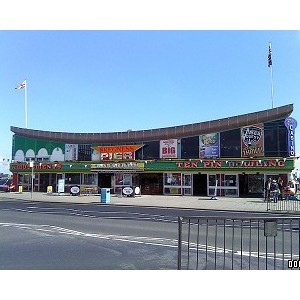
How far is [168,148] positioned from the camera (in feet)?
108

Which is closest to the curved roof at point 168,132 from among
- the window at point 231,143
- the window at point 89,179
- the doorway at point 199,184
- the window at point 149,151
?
the window at point 231,143

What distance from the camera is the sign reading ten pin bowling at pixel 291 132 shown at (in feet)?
90.8

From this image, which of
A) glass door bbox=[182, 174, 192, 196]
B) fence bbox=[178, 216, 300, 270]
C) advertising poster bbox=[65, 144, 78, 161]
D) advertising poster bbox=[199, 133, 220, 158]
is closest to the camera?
fence bbox=[178, 216, 300, 270]

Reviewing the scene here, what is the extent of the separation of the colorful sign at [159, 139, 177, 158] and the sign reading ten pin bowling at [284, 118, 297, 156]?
A: 10409 millimetres

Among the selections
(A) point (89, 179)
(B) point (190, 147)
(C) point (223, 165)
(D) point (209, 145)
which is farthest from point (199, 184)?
(A) point (89, 179)

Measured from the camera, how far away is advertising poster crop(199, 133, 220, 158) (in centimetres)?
3092

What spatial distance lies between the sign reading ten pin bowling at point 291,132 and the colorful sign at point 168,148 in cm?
1041

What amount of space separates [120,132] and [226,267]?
96.2 feet

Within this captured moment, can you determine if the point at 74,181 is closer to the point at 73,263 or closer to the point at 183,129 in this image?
the point at 183,129

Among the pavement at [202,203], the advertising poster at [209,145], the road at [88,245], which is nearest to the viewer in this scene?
the road at [88,245]

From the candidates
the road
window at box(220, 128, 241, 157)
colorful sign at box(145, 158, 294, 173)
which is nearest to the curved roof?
window at box(220, 128, 241, 157)

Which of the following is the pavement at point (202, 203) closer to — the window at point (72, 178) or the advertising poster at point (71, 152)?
the window at point (72, 178)

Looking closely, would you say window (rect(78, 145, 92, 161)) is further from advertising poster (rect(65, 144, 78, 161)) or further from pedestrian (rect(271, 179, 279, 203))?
pedestrian (rect(271, 179, 279, 203))
